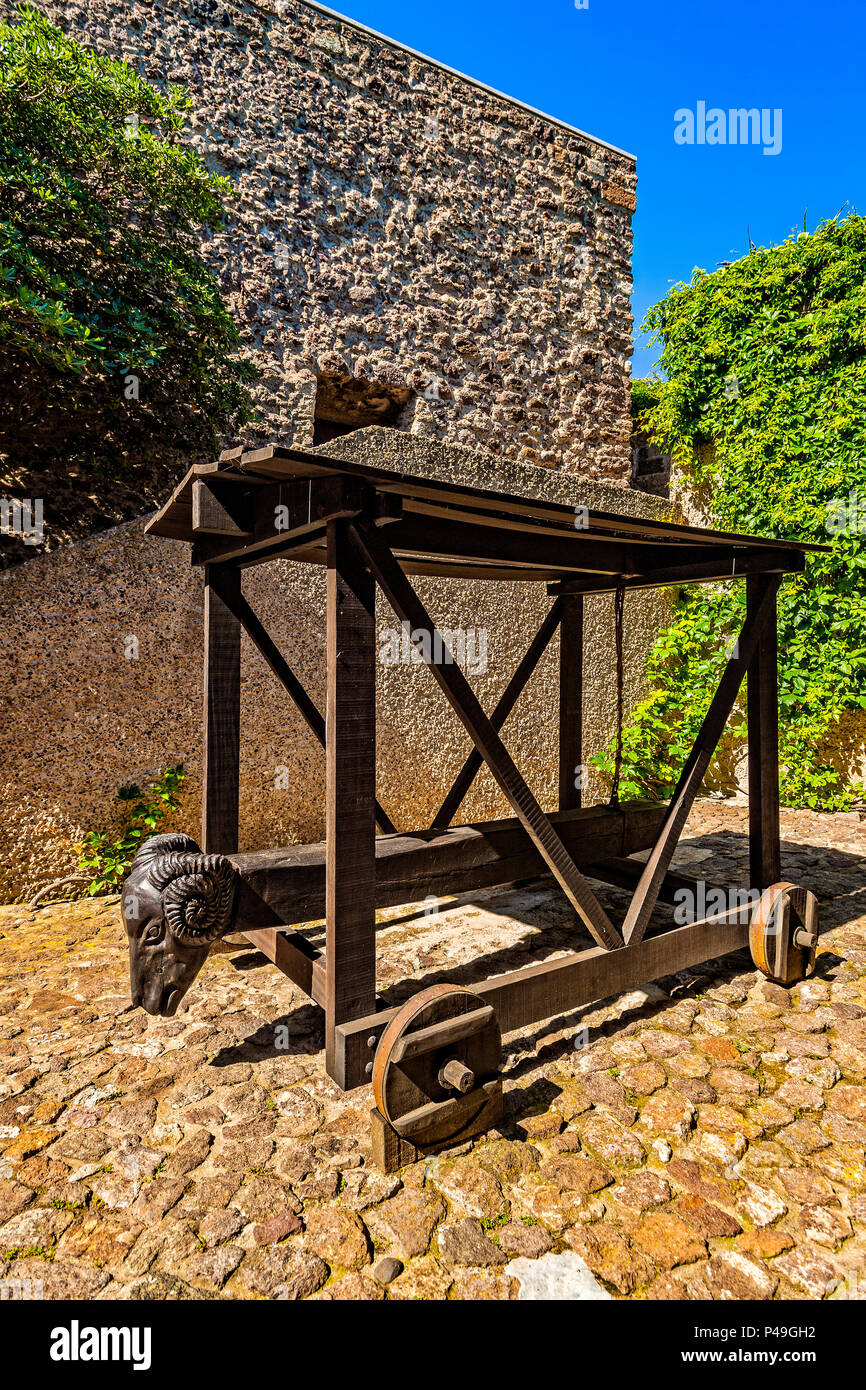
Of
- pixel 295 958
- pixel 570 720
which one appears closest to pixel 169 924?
pixel 295 958

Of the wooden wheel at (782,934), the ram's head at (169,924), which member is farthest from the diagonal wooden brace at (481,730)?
the ram's head at (169,924)

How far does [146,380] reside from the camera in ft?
14.4

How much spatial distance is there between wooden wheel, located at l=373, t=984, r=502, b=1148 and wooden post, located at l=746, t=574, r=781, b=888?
1766mm

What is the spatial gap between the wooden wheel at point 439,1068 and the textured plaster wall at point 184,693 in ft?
9.15

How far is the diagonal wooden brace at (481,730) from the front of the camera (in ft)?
7.13

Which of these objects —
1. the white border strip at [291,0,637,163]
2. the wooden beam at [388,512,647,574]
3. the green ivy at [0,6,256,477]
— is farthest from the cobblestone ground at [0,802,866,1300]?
the white border strip at [291,0,637,163]

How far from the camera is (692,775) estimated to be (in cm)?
304

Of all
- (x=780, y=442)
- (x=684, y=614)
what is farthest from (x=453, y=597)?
(x=780, y=442)

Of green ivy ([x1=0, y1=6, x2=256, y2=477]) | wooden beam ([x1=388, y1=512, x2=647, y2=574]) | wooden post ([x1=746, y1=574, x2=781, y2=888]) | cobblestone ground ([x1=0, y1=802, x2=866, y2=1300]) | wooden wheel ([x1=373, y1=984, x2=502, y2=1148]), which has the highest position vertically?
green ivy ([x1=0, y1=6, x2=256, y2=477])

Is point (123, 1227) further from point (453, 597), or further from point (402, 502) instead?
point (453, 597)

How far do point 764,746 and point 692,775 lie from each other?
568 mm

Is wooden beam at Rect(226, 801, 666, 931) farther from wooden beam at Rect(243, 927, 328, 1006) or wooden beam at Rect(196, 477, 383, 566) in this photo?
wooden beam at Rect(196, 477, 383, 566)

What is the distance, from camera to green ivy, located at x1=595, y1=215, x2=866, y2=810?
6172mm
